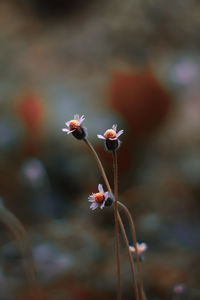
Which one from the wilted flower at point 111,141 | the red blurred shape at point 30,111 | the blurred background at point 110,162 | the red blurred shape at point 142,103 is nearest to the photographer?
the wilted flower at point 111,141

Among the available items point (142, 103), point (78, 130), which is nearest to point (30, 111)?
point (142, 103)

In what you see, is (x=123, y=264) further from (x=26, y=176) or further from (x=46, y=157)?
(x=46, y=157)

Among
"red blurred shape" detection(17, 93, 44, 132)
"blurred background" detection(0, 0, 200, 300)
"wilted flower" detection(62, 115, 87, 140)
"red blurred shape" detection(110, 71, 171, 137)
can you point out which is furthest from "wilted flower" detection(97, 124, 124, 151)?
"red blurred shape" detection(17, 93, 44, 132)

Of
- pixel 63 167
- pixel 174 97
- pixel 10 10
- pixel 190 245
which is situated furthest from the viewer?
pixel 10 10

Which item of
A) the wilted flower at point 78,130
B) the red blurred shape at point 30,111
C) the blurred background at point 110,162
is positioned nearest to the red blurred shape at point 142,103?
the blurred background at point 110,162

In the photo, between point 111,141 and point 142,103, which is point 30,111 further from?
point 111,141

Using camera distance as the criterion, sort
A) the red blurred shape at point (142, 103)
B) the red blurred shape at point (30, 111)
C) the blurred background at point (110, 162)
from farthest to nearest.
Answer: the red blurred shape at point (30, 111), the red blurred shape at point (142, 103), the blurred background at point (110, 162)

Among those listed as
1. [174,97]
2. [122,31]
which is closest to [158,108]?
[174,97]

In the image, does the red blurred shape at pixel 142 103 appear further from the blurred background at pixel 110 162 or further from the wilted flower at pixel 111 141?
the wilted flower at pixel 111 141
